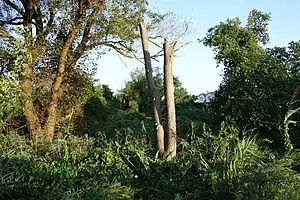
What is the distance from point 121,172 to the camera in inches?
250

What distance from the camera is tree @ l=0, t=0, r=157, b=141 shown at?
9438 millimetres

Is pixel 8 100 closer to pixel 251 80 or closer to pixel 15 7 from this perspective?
pixel 15 7

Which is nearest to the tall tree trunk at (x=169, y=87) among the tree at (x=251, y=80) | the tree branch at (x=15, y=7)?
the tree at (x=251, y=80)

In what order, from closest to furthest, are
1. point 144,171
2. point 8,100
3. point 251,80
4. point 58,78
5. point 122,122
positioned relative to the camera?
1. point 144,171
2. point 8,100
3. point 58,78
4. point 251,80
5. point 122,122

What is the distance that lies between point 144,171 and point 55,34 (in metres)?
4.81

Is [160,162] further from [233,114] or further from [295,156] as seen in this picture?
[233,114]

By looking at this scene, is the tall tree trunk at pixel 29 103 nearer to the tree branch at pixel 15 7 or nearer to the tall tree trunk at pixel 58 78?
the tall tree trunk at pixel 58 78

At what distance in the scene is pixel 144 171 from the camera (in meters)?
6.45

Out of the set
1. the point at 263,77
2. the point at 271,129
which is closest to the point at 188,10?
the point at 263,77

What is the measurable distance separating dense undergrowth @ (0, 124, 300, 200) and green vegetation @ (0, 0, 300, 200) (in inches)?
0.6

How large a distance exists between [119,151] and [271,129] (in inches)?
172

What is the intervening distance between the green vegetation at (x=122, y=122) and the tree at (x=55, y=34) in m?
0.02

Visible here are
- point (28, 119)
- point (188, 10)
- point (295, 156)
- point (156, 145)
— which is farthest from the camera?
point (188, 10)

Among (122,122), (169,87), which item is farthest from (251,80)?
(122,122)
